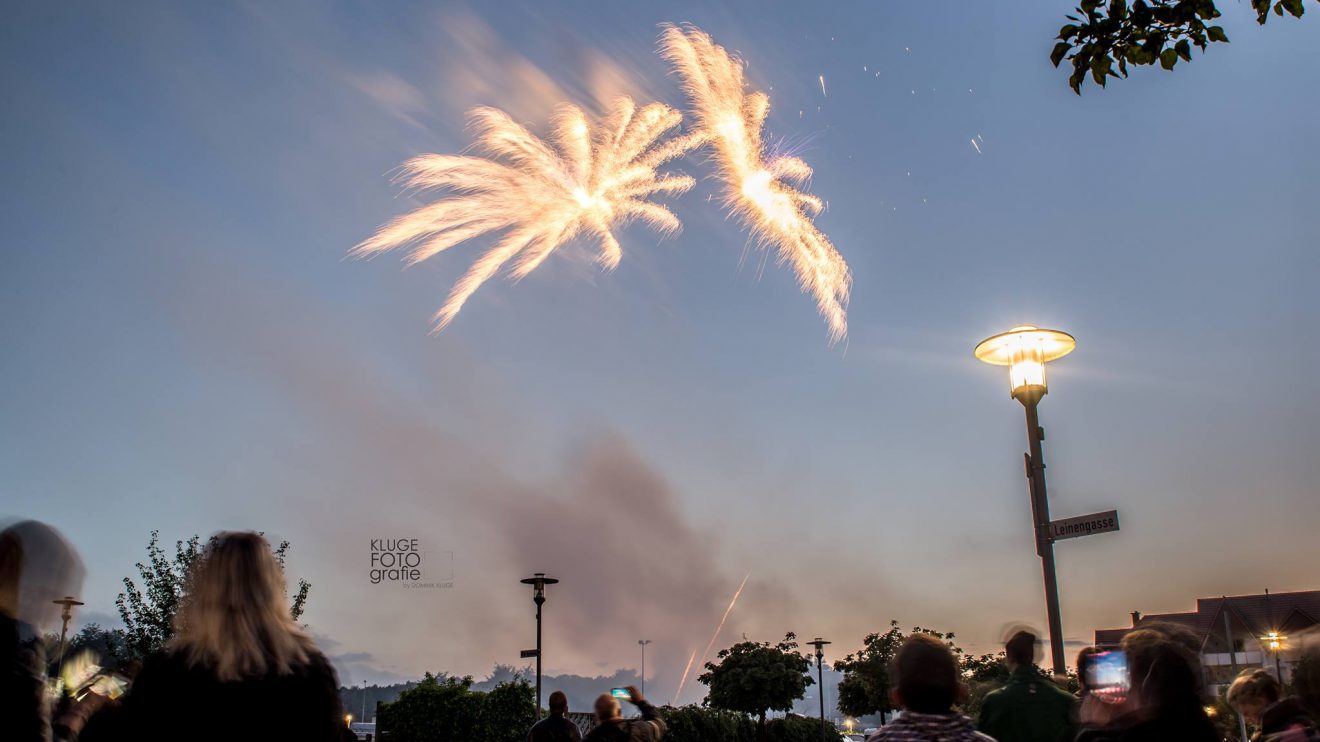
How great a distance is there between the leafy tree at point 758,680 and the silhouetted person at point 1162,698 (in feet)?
170

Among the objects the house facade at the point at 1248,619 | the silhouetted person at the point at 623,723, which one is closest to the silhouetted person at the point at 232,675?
the silhouetted person at the point at 623,723

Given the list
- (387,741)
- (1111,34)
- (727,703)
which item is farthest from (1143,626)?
(727,703)

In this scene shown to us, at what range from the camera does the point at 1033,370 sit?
8250mm

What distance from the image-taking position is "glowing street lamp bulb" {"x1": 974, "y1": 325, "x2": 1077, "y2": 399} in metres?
8.20

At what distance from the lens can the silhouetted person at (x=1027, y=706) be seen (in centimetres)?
515

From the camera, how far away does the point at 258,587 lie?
312 centimetres

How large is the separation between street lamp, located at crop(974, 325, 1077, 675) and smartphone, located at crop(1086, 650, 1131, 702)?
3.60m

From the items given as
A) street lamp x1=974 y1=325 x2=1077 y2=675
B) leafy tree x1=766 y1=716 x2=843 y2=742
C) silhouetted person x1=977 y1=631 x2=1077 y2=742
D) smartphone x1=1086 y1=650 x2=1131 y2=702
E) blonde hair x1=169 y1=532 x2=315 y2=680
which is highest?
street lamp x1=974 y1=325 x2=1077 y2=675

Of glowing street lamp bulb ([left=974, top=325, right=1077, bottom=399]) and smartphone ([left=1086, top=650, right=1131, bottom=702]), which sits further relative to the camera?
glowing street lamp bulb ([left=974, top=325, right=1077, bottom=399])

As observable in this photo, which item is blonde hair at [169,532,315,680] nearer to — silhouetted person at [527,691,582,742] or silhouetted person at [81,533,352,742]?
silhouetted person at [81,533,352,742]

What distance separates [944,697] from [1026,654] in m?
2.23

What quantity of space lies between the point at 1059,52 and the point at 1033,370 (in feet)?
11.9

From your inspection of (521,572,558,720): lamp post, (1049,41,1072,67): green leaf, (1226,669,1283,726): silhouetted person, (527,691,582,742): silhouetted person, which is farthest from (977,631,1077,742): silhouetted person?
(521,572,558,720): lamp post

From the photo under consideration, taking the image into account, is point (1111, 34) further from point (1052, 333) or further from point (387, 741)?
point (387, 741)
